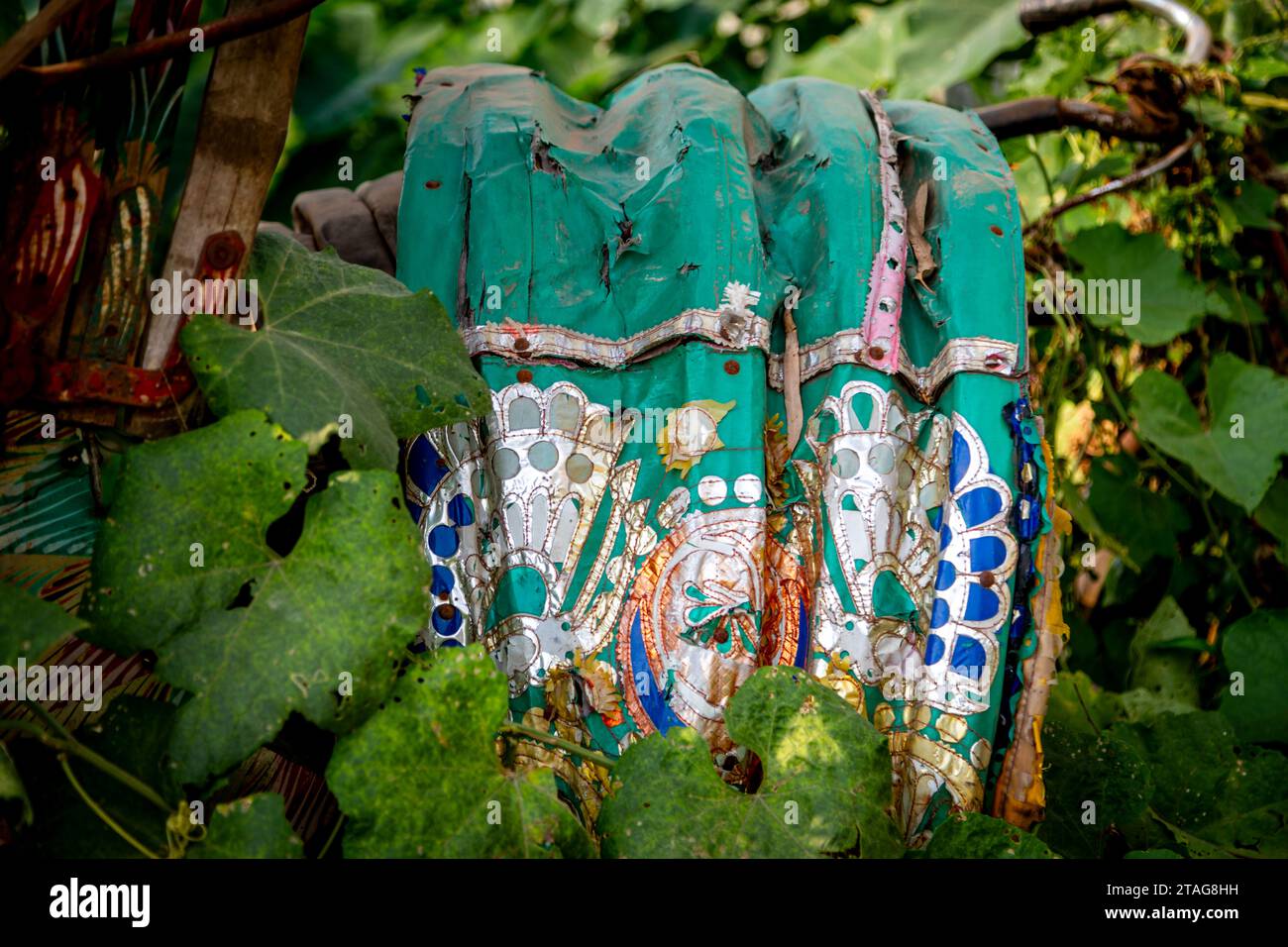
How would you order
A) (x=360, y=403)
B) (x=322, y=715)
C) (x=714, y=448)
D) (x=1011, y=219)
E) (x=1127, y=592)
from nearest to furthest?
(x=322, y=715) < (x=360, y=403) < (x=714, y=448) < (x=1011, y=219) < (x=1127, y=592)

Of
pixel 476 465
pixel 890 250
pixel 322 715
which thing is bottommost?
pixel 322 715

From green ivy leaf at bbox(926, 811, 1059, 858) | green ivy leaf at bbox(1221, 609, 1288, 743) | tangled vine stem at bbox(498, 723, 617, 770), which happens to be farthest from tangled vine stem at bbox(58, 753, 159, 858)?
green ivy leaf at bbox(1221, 609, 1288, 743)

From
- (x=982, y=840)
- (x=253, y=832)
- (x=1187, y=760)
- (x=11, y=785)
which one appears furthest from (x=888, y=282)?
(x=11, y=785)

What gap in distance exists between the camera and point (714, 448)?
1.07m

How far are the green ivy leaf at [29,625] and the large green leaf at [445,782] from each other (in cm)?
20

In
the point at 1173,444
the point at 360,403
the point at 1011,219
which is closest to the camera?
the point at 360,403

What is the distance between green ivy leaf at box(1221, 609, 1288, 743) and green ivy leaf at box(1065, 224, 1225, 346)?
0.45 metres

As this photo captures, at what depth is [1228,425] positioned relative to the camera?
158 cm

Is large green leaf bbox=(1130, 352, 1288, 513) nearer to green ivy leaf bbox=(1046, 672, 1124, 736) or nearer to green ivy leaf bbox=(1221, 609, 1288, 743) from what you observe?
green ivy leaf bbox=(1221, 609, 1288, 743)

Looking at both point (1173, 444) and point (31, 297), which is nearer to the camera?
point (31, 297)

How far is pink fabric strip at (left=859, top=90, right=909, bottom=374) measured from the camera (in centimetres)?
111

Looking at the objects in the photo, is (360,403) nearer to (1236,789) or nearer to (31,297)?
(31,297)
